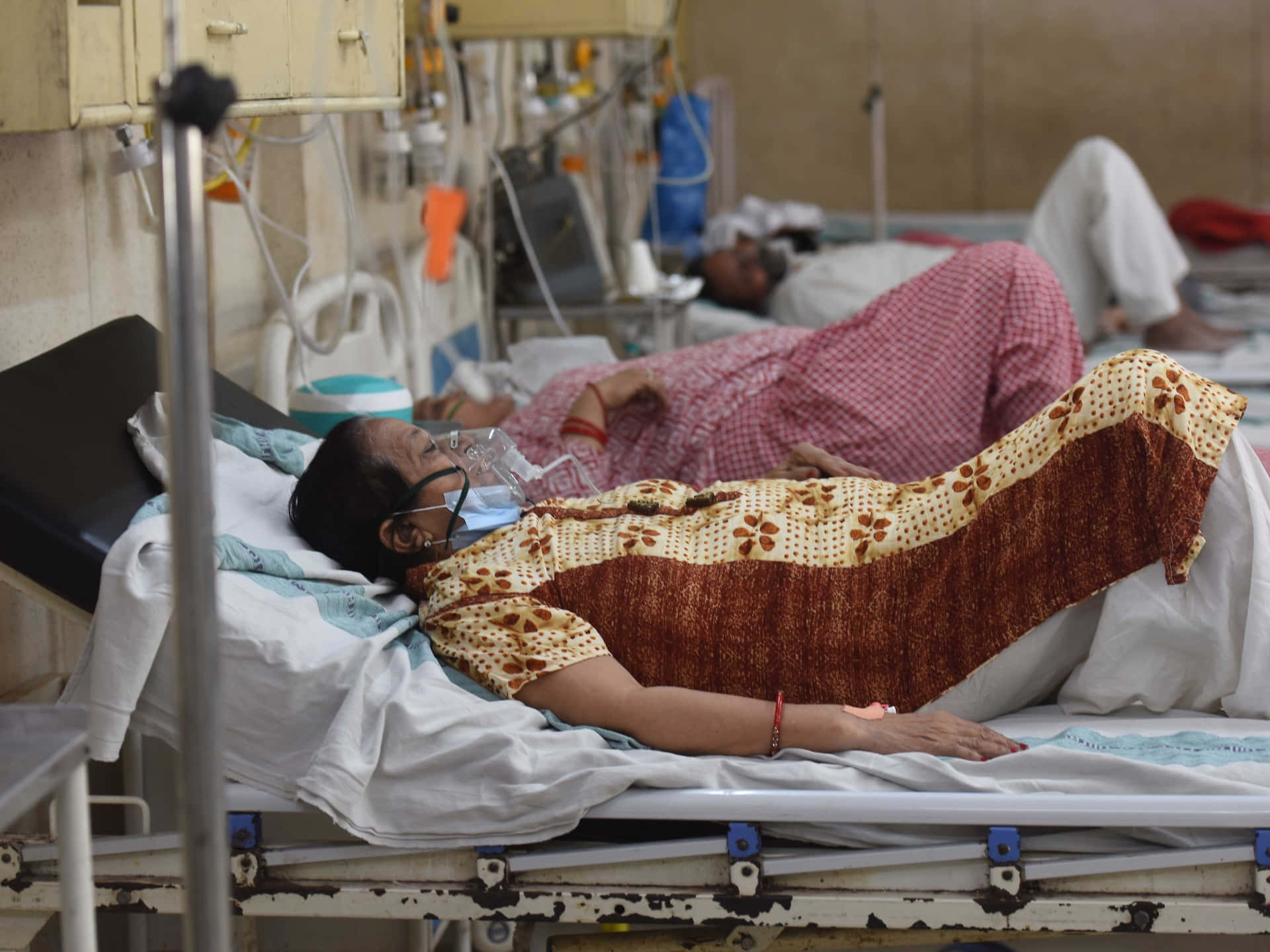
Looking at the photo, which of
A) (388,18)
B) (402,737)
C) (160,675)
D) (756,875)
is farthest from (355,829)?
(388,18)

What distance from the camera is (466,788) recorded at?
4.71 feet

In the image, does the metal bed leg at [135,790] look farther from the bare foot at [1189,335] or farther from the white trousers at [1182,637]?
the bare foot at [1189,335]

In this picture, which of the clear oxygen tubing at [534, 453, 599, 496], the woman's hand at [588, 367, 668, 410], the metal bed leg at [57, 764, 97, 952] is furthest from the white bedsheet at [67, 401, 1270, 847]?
the woman's hand at [588, 367, 668, 410]

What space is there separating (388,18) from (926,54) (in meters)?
5.74

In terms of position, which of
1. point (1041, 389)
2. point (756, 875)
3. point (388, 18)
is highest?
point (388, 18)

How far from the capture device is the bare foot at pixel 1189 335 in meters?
4.21

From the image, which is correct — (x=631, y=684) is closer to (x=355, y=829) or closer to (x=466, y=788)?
(x=466, y=788)

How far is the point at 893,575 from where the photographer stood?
1.70m

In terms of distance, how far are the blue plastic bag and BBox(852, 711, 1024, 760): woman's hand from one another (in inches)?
159

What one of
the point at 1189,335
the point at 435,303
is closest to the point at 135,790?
the point at 435,303

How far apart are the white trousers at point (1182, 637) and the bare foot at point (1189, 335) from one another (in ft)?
8.95

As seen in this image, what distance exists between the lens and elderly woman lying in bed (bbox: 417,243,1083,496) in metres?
2.41

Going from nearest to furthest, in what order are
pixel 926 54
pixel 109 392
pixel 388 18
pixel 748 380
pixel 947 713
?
pixel 947 713 → pixel 109 392 → pixel 388 18 → pixel 748 380 → pixel 926 54

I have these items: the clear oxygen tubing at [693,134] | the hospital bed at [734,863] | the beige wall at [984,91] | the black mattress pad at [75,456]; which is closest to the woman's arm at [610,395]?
the black mattress pad at [75,456]
